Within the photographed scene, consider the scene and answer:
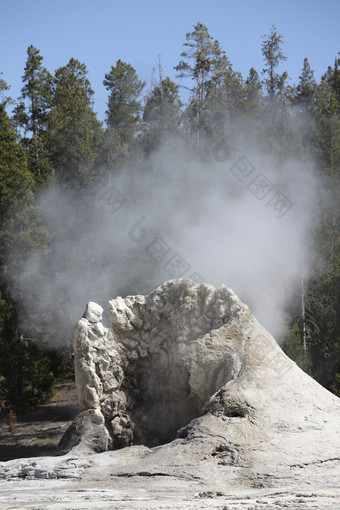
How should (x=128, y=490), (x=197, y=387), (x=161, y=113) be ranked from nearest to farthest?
(x=128, y=490) → (x=197, y=387) → (x=161, y=113)

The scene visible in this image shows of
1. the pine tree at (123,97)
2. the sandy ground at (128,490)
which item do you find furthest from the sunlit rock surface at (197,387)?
the pine tree at (123,97)

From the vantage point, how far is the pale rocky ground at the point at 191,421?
735cm

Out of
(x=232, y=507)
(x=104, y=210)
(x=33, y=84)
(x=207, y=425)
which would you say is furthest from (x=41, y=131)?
(x=232, y=507)

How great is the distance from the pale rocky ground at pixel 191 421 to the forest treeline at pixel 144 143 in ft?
29.1

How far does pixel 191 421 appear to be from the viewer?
8875 mm

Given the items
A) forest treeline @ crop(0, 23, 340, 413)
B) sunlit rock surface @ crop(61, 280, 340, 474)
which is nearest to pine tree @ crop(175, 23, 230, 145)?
forest treeline @ crop(0, 23, 340, 413)

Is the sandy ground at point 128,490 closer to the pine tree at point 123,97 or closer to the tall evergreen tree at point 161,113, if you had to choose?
the tall evergreen tree at point 161,113

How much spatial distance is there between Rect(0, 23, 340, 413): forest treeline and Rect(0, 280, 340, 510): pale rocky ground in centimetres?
887

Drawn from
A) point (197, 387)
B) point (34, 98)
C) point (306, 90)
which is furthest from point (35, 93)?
point (197, 387)

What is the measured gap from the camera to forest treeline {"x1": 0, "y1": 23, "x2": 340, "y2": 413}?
20.7m

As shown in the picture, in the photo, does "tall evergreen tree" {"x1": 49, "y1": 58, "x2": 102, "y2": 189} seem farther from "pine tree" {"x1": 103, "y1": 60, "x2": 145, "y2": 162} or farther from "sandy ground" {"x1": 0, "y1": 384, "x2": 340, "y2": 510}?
"sandy ground" {"x1": 0, "y1": 384, "x2": 340, "y2": 510}

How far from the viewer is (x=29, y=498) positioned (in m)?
7.31

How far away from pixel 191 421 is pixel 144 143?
18.7 m

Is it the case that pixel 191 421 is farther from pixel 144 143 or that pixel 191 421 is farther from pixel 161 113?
pixel 161 113
